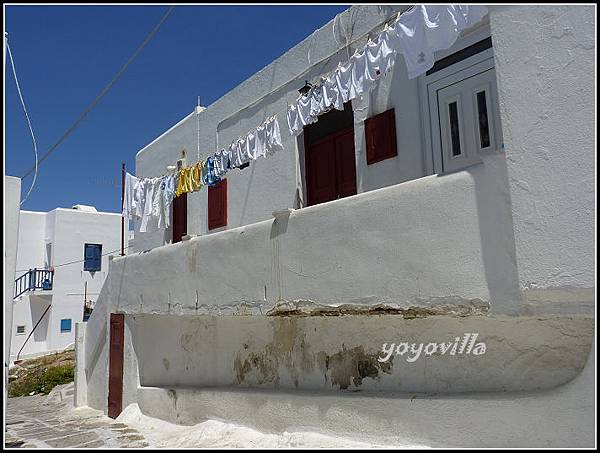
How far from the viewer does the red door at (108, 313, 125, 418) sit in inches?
469

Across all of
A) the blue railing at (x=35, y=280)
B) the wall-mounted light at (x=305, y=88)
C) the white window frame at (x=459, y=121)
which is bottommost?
the blue railing at (x=35, y=280)

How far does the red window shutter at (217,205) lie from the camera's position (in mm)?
10789

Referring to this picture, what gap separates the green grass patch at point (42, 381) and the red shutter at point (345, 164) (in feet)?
44.8

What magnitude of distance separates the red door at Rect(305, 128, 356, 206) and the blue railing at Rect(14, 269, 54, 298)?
2135cm

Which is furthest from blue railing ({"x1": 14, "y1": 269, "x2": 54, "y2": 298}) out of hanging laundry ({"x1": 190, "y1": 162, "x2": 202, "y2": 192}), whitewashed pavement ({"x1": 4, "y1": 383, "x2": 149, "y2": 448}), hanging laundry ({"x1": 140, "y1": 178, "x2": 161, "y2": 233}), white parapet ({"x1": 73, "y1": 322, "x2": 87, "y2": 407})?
hanging laundry ({"x1": 190, "y1": 162, "x2": 202, "y2": 192})

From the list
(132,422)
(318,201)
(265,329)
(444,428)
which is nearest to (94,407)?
(132,422)

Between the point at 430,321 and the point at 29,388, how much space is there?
651 inches

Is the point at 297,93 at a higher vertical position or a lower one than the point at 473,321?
higher

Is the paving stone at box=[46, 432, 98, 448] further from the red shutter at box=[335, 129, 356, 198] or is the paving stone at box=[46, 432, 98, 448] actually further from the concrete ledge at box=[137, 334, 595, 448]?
the red shutter at box=[335, 129, 356, 198]

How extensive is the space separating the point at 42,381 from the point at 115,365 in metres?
7.61

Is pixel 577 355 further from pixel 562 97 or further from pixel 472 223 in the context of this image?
pixel 562 97

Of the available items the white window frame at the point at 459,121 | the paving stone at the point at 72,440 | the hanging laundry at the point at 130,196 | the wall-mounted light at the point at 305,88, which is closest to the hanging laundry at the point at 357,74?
the white window frame at the point at 459,121

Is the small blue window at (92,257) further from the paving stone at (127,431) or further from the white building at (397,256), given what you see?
the paving stone at (127,431)

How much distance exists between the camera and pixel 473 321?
5.71m
